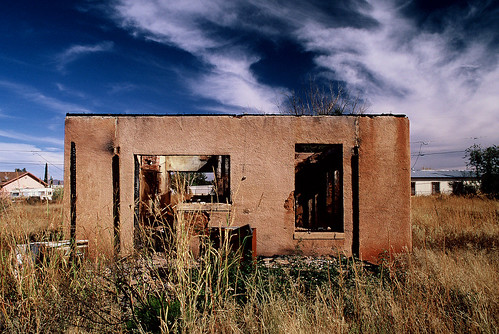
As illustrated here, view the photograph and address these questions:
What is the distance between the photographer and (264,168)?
5.84 metres

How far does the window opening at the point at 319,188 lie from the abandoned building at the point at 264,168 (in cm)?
47

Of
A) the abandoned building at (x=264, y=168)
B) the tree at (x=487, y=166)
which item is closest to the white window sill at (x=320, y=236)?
the abandoned building at (x=264, y=168)

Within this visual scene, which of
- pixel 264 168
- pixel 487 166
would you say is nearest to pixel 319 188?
pixel 264 168

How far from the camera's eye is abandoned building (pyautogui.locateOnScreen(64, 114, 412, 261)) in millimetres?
5734

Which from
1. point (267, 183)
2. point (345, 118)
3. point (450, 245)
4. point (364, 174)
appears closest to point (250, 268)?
point (267, 183)

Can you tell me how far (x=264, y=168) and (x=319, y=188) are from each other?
455cm

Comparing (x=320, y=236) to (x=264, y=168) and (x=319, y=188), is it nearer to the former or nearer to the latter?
(x=264, y=168)

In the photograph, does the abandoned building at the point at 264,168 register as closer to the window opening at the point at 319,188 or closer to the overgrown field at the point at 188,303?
A: the window opening at the point at 319,188

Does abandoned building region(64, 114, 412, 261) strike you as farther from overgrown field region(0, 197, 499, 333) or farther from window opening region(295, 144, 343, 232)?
overgrown field region(0, 197, 499, 333)

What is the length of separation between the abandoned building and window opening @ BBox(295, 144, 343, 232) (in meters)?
0.47

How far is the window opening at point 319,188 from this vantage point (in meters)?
6.69

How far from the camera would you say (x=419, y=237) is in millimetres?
6988

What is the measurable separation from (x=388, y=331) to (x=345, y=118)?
13.8 feet

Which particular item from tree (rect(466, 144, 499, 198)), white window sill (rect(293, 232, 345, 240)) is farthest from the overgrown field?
tree (rect(466, 144, 499, 198))
